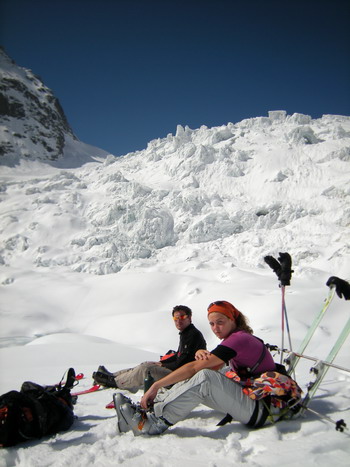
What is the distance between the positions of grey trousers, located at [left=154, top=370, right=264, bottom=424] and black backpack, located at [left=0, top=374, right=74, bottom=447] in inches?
35.5

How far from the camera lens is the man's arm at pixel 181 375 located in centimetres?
218

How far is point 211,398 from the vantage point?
2.16 meters

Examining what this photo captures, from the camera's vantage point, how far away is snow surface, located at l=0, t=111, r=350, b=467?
2.06 meters

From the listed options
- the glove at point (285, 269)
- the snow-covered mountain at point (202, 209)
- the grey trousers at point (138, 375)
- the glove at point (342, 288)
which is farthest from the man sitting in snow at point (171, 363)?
the snow-covered mountain at point (202, 209)

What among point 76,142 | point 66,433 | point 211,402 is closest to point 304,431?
point 211,402

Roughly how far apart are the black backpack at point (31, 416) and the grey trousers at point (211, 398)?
35.5 inches

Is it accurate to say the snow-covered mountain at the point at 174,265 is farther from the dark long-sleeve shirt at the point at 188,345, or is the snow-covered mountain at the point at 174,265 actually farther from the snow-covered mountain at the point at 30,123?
the snow-covered mountain at the point at 30,123

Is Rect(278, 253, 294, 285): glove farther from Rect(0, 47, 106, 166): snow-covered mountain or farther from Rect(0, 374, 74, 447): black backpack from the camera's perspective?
Rect(0, 47, 106, 166): snow-covered mountain

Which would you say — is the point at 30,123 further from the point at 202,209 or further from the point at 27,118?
the point at 202,209

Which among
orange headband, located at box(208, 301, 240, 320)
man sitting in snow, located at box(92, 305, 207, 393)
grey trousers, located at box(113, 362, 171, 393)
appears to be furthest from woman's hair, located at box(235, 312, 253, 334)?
grey trousers, located at box(113, 362, 171, 393)

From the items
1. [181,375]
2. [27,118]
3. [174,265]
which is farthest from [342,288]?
[27,118]

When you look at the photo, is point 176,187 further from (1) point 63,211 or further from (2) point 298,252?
(2) point 298,252

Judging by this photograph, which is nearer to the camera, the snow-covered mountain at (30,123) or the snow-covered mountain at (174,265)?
the snow-covered mountain at (174,265)

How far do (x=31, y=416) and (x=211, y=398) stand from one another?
1.36m
